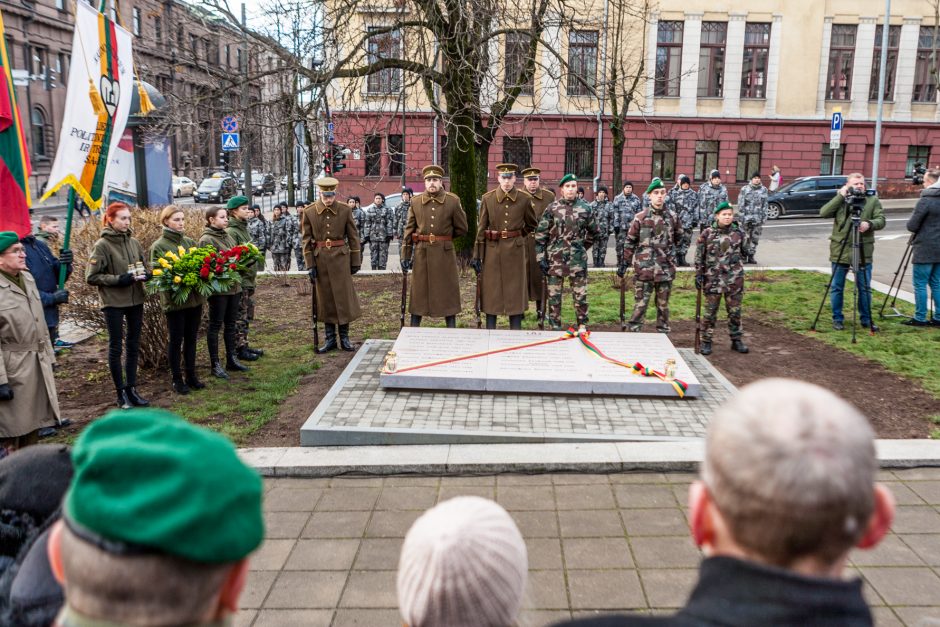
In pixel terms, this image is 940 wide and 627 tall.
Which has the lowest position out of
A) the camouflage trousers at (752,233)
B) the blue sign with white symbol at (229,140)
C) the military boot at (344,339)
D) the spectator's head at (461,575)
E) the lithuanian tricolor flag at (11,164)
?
the military boot at (344,339)

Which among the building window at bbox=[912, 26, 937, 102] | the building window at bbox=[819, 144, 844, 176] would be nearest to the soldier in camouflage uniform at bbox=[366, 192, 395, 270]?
the building window at bbox=[819, 144, 844, 176]

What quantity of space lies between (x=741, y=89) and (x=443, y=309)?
29.7m

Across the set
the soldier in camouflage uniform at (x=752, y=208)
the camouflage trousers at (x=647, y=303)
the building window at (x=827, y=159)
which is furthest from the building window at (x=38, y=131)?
the camouflage trousers at (x=647, y=303)

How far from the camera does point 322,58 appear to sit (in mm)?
13523

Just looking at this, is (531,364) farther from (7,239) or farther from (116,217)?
(7,239)

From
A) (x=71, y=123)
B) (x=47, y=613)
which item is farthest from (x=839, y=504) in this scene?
(x=71, y=123)

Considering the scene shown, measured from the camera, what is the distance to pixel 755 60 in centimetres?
3444

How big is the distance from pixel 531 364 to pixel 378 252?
10.6 metres

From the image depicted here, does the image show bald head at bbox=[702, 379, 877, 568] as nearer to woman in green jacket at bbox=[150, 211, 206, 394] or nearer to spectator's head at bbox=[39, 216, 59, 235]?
woman in green jacket at bbox=[150, 211, 206, 394]

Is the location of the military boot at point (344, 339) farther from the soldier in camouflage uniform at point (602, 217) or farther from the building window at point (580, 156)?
the building window at point (580, 156)

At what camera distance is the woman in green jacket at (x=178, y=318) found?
7.89 m

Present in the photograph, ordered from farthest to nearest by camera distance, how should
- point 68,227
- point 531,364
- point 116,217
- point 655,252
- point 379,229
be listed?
point 379,229
point 655,252
point 531,364
point 116,217
point 68,227

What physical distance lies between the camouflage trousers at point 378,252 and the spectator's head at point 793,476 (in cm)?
1647

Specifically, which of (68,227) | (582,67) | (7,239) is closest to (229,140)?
(582,67)
